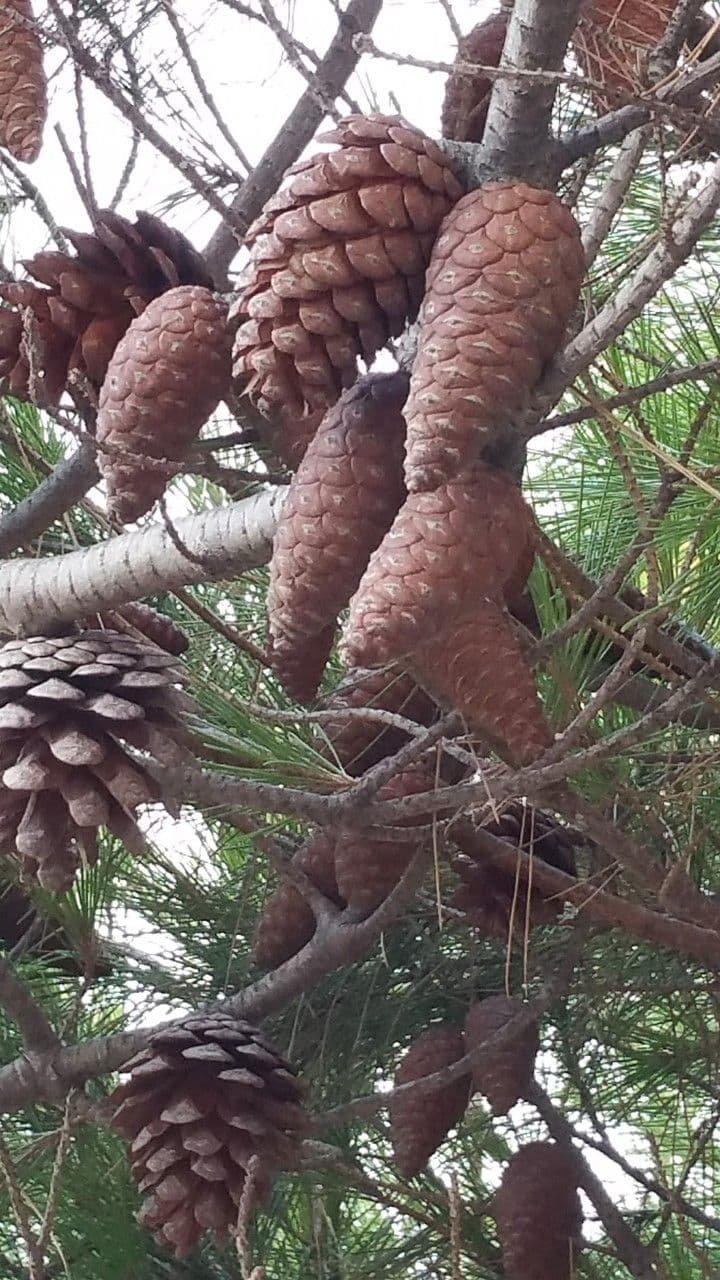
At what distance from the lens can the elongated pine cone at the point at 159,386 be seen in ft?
1.12

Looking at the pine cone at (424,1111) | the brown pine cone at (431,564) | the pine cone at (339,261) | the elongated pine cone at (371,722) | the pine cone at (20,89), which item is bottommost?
the pine cone at (424,1111)

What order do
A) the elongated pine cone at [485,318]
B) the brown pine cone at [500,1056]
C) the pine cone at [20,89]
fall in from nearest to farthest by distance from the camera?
the elongated pine cone at [485,318] < the pine cone at [20,89] < the brown pine cone at [500,1056]

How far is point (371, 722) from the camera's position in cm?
58

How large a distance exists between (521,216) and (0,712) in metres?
0.28

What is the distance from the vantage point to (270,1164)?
0.61 metres

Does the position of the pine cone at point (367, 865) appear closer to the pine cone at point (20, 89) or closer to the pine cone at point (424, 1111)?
the pine cone at point (424, 1111)

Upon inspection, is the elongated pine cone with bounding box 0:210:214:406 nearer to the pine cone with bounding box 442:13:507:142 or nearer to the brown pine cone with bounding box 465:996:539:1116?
the pine cone with bounding box 442:13:507:142

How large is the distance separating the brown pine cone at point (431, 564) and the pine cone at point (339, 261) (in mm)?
40

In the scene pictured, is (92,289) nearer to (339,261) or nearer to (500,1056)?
(339,261)

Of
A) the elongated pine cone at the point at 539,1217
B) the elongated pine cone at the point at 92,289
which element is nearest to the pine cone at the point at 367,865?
the elongated pine cone at the point at 539,1217

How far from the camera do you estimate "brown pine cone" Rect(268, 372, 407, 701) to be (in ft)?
1.03

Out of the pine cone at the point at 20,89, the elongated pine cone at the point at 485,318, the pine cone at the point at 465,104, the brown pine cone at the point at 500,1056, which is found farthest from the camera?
the brown pine cone at the point at 500,1056

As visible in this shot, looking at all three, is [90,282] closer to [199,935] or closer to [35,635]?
[35,635]

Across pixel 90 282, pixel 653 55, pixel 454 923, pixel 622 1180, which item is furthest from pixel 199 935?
pixel 653 55
